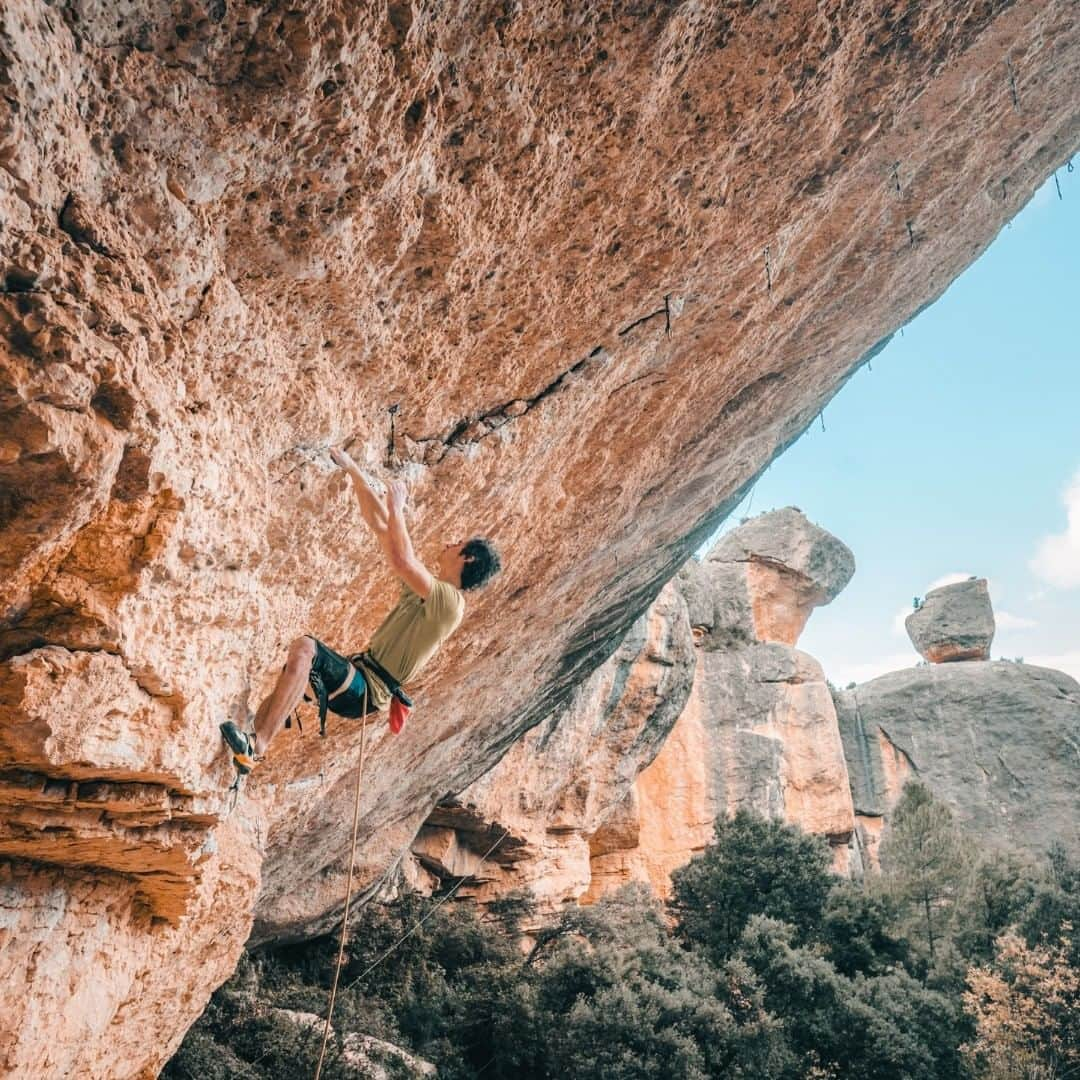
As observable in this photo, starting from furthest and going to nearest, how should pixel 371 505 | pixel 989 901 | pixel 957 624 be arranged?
pixel 957 624
pixel 989 901
pixel 371 505

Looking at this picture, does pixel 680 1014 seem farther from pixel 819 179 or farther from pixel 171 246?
pixel 171 246

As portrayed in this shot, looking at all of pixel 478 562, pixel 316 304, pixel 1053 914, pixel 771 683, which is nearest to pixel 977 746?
pixel 771 683

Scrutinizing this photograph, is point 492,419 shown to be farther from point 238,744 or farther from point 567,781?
point 567,781

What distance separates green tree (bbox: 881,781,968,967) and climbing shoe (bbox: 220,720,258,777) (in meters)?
16.3

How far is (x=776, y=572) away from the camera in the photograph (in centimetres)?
2417

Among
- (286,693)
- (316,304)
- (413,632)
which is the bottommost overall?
(286,693)

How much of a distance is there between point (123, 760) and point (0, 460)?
1.14 meters

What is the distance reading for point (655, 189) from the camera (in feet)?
11.9

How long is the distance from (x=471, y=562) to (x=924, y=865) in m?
17.3

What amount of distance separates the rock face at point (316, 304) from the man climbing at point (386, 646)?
15 cm

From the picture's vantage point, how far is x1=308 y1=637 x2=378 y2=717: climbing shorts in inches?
133

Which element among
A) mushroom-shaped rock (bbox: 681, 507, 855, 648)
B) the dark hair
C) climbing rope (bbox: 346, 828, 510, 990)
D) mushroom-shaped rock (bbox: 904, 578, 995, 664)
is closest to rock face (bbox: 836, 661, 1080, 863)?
mushroom-shaped rock (bbox: 904, 578, 995, 664)

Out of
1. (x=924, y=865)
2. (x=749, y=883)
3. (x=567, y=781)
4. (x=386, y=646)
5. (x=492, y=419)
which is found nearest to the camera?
(x=386, y=646)

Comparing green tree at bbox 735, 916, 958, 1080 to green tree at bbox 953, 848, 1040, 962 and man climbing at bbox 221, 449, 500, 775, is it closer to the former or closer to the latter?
green tree at bbox 953, 848, 1040, 962
